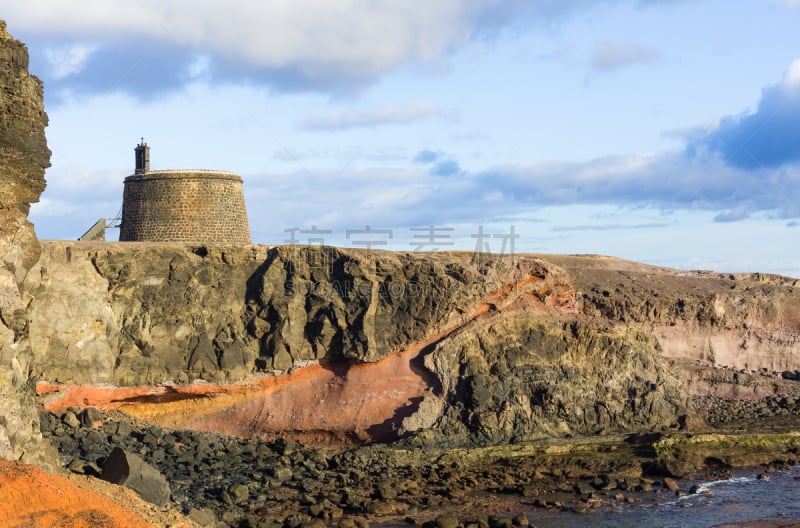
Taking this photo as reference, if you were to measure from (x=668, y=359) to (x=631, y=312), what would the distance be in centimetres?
223

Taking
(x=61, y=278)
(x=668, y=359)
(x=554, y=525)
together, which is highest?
(x=61, y=278)

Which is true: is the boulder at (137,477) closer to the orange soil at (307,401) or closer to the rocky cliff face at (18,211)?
the rocky cliff face at (18,211)

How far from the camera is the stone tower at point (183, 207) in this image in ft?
115

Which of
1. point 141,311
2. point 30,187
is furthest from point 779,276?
point 30,187

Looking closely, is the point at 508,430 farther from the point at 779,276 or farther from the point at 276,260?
the point at 779,276

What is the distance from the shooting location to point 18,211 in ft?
52.7

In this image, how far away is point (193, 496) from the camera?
18.6 m

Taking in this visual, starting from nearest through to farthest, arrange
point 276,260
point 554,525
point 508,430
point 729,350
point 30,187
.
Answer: point 30,187, point 554,525, point 508,430, point 276,260, point 729,350

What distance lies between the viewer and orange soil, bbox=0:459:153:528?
1202 centimetres

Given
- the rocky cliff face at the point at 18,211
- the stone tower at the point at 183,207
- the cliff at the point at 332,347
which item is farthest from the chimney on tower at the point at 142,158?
the rocky cliff face at the point at 18,211

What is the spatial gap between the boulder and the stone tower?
1888 centimetres

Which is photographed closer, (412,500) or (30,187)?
(30,187)

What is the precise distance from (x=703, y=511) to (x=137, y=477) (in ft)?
35.8

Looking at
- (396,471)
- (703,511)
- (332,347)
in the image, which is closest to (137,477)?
(396,471)
